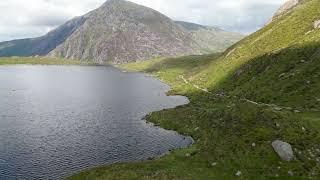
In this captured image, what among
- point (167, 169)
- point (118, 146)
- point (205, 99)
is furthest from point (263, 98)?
point (167, 169)

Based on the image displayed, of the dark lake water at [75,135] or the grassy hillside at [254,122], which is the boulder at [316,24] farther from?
the dark lake water at [75,135]

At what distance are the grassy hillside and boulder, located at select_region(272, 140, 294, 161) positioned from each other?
86 centimetres

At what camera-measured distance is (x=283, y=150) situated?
66.6 metres

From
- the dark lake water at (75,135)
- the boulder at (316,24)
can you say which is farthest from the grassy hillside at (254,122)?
the dark lake water at (75,135)

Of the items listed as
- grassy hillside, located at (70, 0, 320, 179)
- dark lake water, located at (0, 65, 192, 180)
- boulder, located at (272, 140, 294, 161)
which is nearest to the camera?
grassy hillside, located at (70, 0, 320, 179)

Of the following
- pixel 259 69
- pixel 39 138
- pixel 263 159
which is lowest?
pixel 39 138

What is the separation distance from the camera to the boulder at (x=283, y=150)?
65.4 m

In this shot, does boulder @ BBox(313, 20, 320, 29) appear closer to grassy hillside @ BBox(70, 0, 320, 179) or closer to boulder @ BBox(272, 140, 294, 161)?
grassy hillside @ BBox(70, 0, 320, 179)

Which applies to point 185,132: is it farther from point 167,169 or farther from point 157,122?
point 167,169

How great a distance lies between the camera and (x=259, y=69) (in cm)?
14662

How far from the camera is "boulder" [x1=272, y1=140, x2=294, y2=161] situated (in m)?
65.4

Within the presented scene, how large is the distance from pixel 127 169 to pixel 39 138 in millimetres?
36183

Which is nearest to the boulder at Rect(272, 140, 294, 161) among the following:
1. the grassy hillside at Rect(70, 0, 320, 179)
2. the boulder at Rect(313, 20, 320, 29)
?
the grassy hillside at Rect(70, 0, 320, 179)

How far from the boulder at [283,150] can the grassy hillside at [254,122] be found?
2.84 feet
